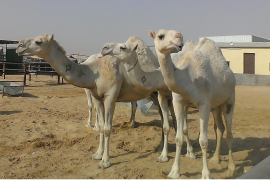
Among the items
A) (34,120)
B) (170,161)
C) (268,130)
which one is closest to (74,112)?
(34,120)

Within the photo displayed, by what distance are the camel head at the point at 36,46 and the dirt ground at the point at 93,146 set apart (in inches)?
84.2

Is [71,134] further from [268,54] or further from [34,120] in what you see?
[268,54]

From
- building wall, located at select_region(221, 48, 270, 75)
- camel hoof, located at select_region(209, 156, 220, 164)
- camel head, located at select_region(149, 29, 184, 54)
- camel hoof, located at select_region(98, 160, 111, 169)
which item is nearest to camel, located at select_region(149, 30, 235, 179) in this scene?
camel head, located at select_region(149, 29, 184, 54)

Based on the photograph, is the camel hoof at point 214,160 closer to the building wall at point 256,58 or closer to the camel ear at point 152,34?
the camel ear at point 152,34

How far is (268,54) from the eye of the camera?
889 inches

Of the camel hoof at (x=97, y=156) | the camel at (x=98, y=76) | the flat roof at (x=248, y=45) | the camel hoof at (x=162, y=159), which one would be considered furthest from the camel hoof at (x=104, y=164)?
the flat roof at (x=248, y=45)

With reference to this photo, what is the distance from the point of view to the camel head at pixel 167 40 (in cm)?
351

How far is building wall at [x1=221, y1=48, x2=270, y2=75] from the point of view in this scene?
22750 mm

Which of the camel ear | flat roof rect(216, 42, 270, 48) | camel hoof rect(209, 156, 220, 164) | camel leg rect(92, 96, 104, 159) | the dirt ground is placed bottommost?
the dirt ground

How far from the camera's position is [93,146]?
658 centimetres

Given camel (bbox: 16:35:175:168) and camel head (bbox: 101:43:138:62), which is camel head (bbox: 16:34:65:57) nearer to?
camel (bbox: 16:35:175:168)

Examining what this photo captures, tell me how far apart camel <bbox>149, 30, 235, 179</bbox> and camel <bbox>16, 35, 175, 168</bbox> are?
1.40 meters

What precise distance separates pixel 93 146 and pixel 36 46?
9.00ft

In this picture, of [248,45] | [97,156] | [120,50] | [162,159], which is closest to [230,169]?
[162,159]
